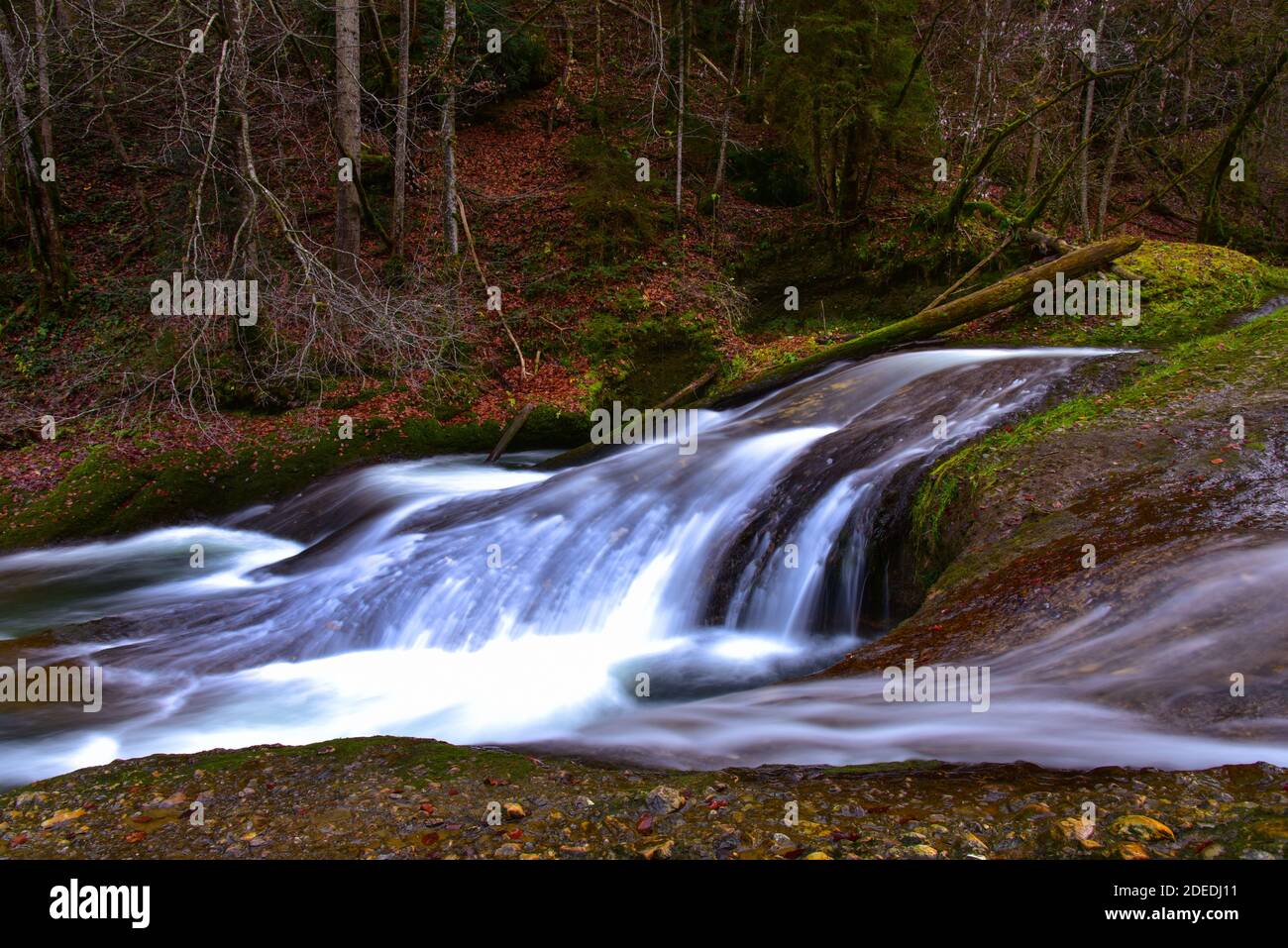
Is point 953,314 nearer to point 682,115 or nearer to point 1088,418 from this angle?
point 1088,418

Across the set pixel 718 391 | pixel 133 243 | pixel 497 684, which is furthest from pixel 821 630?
pixel 133 243

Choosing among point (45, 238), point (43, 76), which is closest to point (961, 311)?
→ point (43, 76)

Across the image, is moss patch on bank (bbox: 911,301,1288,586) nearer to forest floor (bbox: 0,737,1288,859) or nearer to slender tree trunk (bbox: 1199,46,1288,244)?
forest floor (bbox: 0,737,1288,859)

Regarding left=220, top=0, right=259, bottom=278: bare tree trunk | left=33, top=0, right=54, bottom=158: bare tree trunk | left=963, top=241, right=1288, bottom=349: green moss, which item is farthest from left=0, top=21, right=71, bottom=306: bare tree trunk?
left=963, top=241, right=1288, bottom=349: green moss

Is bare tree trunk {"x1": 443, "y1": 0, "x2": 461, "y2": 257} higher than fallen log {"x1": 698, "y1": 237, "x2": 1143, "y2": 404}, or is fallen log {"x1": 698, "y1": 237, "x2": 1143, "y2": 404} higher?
bare tree trunk {"x1": 443, "y1": 0, "x2": 461, "y2": 257}

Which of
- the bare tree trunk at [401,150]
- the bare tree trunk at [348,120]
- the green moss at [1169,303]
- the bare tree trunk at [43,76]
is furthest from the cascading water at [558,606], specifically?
the bare tree trunk at [43,76]

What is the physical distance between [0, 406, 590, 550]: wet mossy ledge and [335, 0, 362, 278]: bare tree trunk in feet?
9.17

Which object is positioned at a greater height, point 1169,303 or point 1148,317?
point 1169,303

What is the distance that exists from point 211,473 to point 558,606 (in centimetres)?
594

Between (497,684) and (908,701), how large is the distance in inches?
120

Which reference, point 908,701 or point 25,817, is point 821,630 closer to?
point 908,701

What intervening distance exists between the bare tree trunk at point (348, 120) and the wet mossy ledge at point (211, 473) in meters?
2.79

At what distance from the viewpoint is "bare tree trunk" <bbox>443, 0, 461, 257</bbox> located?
13328 millimetres

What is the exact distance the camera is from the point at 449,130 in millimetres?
13938
